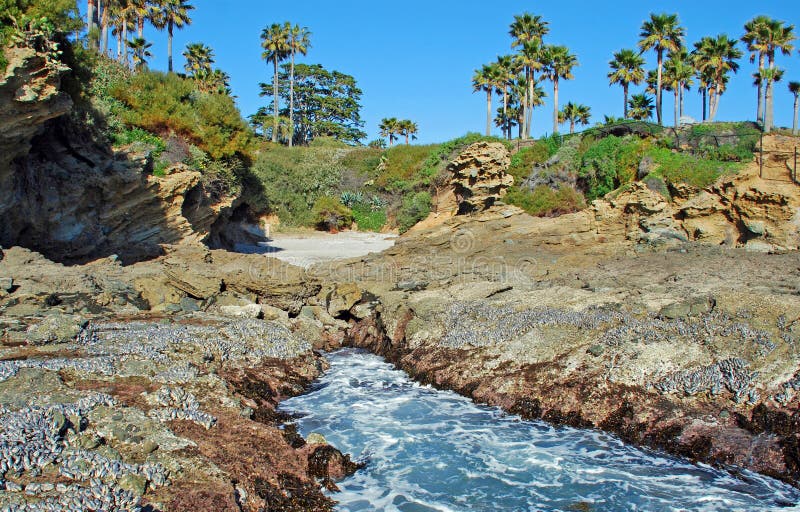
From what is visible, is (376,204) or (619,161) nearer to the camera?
(619,161)

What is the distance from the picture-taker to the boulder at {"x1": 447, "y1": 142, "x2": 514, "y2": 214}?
2994 cm

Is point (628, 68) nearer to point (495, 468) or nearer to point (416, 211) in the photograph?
point (416, 211)

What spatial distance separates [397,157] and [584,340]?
95.8ft

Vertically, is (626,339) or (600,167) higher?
(600,167)

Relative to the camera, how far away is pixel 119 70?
25.5 m

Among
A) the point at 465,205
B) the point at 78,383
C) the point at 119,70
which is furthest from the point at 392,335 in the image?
the point at 119,70

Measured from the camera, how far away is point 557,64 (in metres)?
38.5

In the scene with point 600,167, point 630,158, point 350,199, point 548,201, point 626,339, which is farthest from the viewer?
point 350,199

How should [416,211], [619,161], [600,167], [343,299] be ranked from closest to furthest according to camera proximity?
[343,299]
[619,161]
[600,167]
[416,211]

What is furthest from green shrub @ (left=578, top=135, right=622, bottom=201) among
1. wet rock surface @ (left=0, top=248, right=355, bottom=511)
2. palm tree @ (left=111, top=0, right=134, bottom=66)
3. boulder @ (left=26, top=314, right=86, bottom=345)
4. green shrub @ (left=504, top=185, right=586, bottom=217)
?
palm tree @ (left=111, top=0, right=134, bottom=66)

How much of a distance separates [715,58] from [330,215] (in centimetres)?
2746

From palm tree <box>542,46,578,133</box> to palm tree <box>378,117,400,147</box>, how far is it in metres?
15.3

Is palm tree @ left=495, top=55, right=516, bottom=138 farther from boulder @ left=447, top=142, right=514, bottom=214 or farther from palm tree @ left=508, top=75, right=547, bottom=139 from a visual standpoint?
boulder @ left=447, top=142, right=514, bottom=214

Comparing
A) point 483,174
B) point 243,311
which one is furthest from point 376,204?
point 243,311
